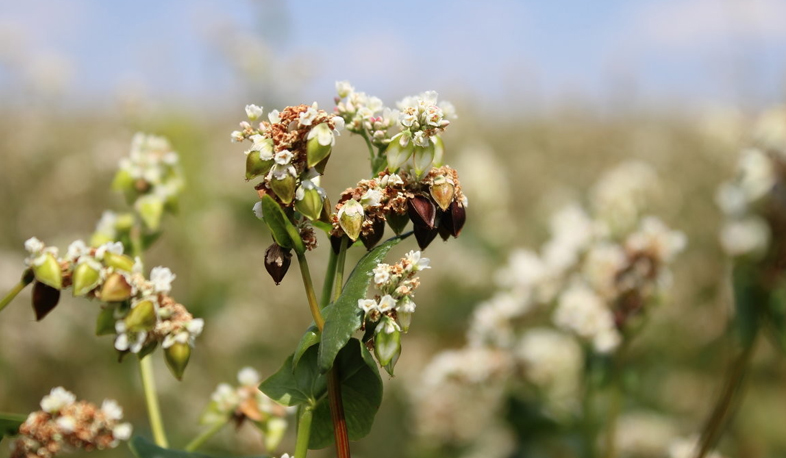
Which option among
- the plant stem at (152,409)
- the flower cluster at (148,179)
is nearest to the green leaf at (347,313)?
the plant stem at (152,409)

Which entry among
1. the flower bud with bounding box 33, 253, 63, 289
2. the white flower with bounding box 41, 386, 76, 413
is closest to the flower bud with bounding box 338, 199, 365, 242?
the flower bud with bounding box 33, 253, 63, 289

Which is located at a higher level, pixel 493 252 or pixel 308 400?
pixel 493 252

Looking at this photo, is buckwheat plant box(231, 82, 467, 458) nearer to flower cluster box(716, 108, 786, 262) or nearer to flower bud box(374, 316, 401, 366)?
flower bud box(374, 316, 401, 366)

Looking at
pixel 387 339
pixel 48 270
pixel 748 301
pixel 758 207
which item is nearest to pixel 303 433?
pixel 387 339

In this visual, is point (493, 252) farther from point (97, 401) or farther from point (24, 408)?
point (24, 408)

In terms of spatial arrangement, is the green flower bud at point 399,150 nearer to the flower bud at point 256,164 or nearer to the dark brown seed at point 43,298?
the flower bud at point 256,164

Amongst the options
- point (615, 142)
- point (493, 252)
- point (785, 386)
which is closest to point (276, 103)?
point (493, 252)
